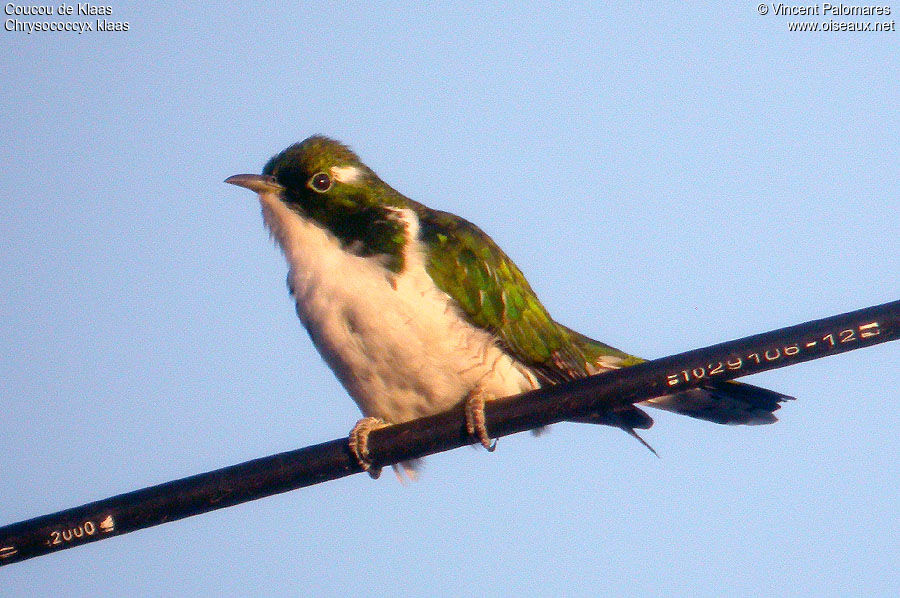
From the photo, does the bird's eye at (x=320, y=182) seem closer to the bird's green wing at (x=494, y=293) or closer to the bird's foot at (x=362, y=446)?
the bird's green wing at (x=494, y=293)

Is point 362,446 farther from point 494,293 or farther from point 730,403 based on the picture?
point 730,403

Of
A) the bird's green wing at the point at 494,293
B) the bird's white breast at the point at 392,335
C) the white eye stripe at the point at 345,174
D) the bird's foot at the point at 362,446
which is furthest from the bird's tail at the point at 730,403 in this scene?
the white eye stripe at the point at 345,174

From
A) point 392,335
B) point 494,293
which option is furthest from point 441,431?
point 494,293

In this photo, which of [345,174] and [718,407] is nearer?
[718,407]

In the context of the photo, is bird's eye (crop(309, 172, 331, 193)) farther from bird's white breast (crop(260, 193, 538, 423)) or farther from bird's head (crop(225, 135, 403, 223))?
bird's white breast (crop(260, 193, 538, 423))

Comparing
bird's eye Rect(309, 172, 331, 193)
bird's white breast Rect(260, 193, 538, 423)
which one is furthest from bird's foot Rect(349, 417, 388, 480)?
bird's eye Rect(309, 172, 331, 193)

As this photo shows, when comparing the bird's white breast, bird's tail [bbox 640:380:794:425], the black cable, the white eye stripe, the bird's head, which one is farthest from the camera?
the white eye stripe
